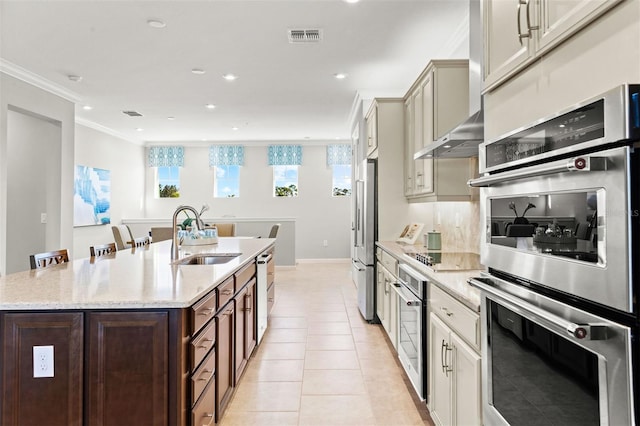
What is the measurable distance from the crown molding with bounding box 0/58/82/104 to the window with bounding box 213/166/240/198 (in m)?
4.00

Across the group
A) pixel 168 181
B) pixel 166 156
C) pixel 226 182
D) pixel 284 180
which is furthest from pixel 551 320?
pixel 168 181

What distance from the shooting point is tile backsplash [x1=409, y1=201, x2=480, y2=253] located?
3084mm

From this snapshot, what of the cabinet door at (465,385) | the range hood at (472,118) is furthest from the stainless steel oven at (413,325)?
the range hood at (472,118)

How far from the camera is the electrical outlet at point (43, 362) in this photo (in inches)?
60.5

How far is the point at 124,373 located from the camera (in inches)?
61.2

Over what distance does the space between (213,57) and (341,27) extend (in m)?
1.48

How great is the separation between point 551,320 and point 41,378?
1.81 m

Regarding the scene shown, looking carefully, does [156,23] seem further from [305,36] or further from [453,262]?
[453,262]

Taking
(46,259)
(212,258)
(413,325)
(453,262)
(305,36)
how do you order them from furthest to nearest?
(305,36) < (212,258) < (46,259) < (453,262) < (413,325)

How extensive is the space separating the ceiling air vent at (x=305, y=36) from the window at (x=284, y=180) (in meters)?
5.83

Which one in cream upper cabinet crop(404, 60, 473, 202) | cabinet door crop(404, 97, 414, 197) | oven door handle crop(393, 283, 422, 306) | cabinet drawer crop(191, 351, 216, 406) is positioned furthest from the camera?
cabinet door crop(404, 97, 414, 197)

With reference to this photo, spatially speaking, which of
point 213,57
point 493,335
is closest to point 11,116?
point 213,57

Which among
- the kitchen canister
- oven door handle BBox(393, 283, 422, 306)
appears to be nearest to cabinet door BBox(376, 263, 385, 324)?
the kitchen canister

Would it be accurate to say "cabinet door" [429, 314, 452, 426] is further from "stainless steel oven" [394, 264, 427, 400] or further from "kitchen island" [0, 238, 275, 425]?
"kitchen island" [0, 238, 275, 425]
